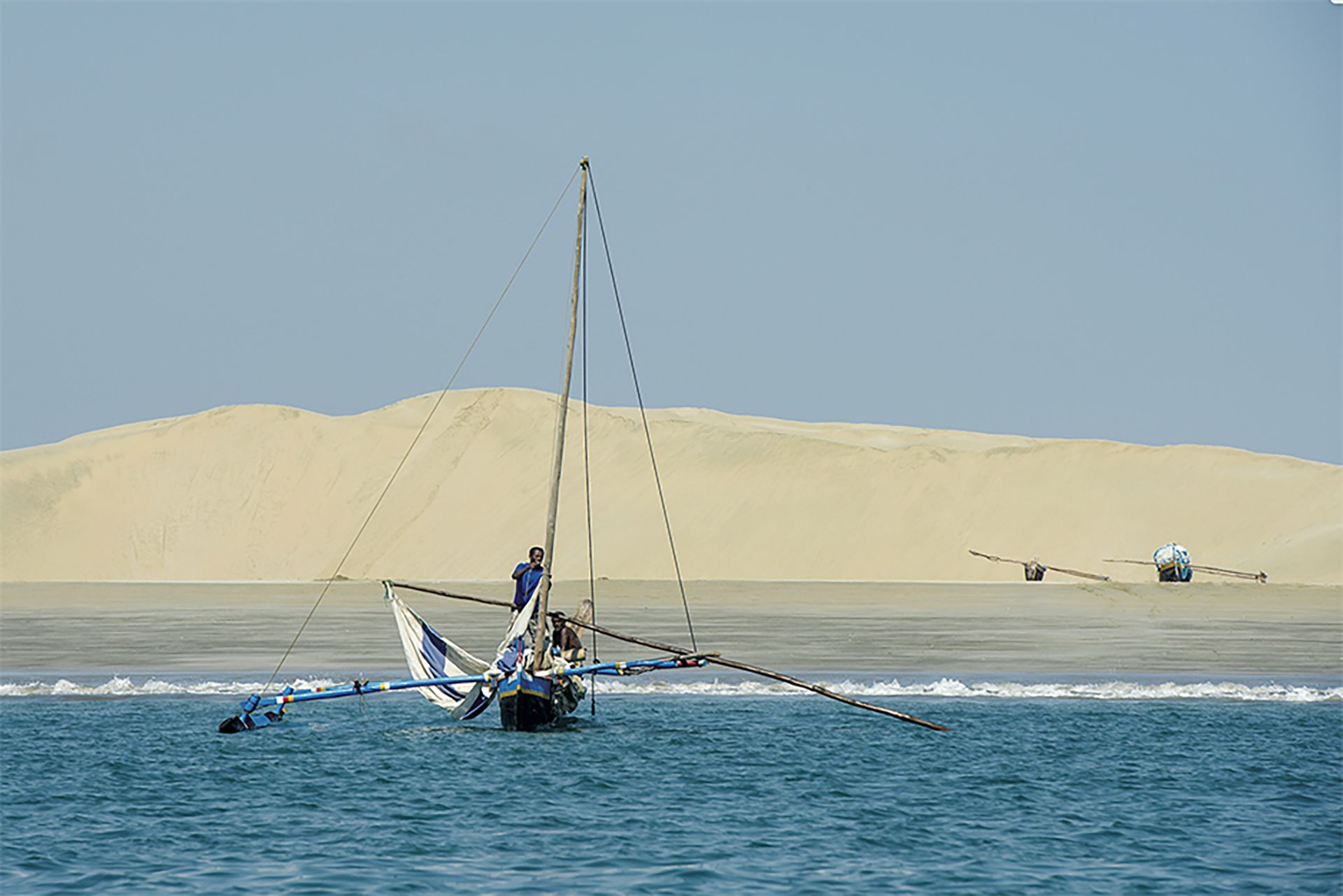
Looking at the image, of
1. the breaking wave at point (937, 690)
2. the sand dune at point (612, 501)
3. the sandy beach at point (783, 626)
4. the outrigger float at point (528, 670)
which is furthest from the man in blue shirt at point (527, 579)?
the sand dune at point (612, 501)

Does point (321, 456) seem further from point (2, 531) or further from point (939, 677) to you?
point (939, 677)

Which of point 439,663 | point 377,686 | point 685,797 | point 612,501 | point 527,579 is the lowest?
point 685,797

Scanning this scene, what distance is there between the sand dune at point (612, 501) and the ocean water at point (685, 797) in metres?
44.4

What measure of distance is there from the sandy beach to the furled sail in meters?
4.34

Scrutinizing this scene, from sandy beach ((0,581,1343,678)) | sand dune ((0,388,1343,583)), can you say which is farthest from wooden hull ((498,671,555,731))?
sand dune ((0,388,1343,583))

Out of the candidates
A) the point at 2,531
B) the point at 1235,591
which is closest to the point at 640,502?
the point at 2,531

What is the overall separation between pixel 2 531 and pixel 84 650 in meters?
52.7

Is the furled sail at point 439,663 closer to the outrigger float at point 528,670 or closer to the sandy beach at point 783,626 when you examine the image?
the outrigger float at point 528,670

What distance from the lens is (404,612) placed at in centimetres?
2430

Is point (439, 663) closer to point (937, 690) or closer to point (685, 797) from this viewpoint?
point (685, 797)

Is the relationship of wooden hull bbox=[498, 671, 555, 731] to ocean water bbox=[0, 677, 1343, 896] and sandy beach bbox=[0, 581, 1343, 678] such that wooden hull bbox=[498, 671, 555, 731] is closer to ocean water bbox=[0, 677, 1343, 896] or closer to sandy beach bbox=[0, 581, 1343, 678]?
ocean water bbox=[0, 677, 1343, 896]

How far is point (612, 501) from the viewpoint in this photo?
262ft

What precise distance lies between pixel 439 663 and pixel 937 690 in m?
8.18

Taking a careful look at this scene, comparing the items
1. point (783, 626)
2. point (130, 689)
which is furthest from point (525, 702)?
point (783, 626)
